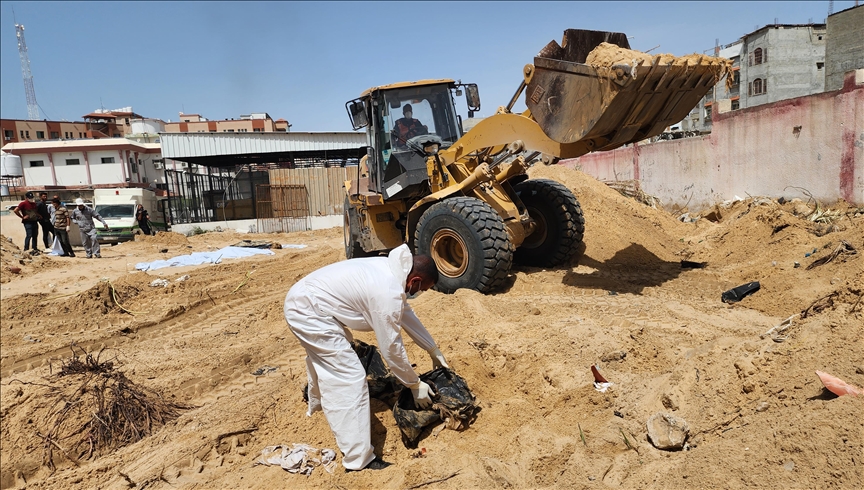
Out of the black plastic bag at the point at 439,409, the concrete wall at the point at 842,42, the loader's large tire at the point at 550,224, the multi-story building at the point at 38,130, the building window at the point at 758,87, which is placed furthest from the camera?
the multi-story building at the point at 38,130

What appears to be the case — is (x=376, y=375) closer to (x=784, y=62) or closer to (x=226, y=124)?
(x=784, y=62)

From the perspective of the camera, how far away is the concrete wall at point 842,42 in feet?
68.3

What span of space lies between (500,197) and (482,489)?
14.5 ft

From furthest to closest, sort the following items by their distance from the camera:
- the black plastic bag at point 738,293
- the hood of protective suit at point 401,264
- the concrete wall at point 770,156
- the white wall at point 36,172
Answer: the white wall at point 36,172 < the concrete wall at point 770,156 < the black plastic bag at point 738,293 < the hood of protective suit at point 401,264

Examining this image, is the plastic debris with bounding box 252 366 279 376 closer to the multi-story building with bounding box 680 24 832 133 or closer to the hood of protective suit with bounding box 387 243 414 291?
the hood of protective suit with bounding box 387 243 414 291

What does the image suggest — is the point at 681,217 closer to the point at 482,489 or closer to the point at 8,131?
the point at 482,489

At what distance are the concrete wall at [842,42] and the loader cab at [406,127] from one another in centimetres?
1965

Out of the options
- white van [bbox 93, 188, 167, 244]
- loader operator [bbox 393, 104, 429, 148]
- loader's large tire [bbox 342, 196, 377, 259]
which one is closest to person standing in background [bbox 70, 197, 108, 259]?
white van [bbox 93, 188, 167, 244]

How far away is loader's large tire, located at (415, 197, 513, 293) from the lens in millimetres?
6445


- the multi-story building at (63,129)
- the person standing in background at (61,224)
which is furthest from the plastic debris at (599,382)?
the multi-story building at (63,129)

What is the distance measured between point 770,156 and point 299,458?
37.5ft

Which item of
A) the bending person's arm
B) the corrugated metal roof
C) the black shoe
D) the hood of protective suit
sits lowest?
the black shoe

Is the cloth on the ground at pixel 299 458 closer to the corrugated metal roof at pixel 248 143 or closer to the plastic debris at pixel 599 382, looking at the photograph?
the plastic debris at pixel 599 382

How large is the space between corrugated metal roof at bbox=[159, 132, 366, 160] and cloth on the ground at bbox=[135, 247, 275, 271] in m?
10.3
